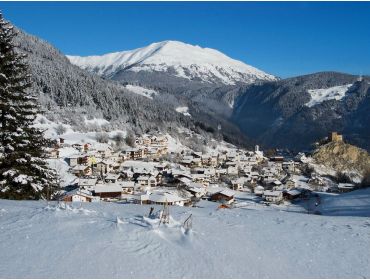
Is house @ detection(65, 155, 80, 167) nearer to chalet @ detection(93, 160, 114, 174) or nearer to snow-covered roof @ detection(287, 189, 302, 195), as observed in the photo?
chalet @ detection(93, 160, 114, 174)

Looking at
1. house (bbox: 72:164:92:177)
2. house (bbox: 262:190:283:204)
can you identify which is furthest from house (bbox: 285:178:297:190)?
house (bbox: 72:164:92:177)

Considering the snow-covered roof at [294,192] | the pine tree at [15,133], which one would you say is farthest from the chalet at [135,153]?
the pine tree at [15,133]

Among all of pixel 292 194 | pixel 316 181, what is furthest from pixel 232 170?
pixel 292 194

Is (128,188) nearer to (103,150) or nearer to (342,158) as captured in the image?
(103,150)

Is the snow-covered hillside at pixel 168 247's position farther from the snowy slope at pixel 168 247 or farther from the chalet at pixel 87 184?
the chalet at pixel 87 184

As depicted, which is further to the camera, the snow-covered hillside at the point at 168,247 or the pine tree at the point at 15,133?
the pine tree at the point at 15,133

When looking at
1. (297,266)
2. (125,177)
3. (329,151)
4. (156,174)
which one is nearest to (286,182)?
(156,174)

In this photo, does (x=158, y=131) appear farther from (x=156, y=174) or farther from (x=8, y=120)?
(x=8, y=120)
